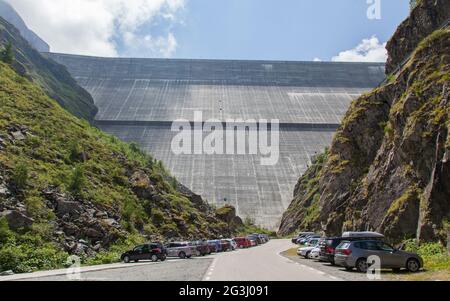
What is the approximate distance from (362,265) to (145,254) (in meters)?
15.9

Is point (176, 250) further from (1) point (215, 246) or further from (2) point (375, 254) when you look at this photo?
(2) point (375, 254)

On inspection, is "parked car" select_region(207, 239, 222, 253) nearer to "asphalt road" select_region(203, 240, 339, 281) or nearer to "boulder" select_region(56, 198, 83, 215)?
"boulder" select_region(56, 198, 83, 215)

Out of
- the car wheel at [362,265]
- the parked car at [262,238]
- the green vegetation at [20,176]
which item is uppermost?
the green vegetation at [20,176]

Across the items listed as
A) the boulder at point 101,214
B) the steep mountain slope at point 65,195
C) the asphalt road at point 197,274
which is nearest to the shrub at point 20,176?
the steep mountain slope at point 65,195

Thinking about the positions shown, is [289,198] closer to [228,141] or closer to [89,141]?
[228,141]

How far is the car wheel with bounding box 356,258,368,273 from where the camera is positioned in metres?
19.8

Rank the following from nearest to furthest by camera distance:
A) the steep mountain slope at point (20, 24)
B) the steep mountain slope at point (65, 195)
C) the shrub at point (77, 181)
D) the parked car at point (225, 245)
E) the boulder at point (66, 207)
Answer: the steep mountain slope at point (65, 195), the boulder at point (66, 207), the shrub at point (77, 181), the parked car at point (225, 245), the steep mountain slope at point (20, 24)

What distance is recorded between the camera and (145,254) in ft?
103

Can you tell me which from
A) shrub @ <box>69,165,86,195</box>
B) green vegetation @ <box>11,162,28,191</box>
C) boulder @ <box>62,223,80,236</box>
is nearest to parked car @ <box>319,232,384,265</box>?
boulder @ <box>62,223,80,236</box>

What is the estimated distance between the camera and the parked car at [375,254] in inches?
750

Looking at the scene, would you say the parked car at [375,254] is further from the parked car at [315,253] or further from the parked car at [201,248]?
the parked car at [201,248]

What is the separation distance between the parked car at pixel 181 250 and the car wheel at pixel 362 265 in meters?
17.8

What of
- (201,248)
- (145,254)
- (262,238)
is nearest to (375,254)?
(145,254)

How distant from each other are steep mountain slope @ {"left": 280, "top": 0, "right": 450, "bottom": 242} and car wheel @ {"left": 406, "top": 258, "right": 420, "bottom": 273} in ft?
20.2
